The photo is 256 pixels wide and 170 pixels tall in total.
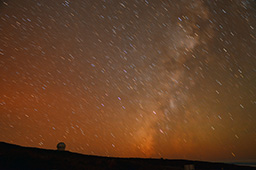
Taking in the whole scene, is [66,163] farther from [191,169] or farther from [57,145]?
[191,169]

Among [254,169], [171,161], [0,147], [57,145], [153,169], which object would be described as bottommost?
[57,145]

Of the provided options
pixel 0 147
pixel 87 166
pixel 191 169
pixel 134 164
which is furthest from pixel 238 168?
pixel 0 147

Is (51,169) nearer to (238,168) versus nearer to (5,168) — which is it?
(5,168)

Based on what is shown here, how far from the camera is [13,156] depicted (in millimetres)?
13703

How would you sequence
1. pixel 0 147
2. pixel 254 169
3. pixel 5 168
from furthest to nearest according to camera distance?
pixel 254 169, pixel 0 147, pixel 5 168

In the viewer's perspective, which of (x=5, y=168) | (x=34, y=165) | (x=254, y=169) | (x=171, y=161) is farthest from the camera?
(x=171, y=161)

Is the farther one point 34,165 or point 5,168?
point 34,165

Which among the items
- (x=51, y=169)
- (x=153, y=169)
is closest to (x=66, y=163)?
(x=51, y=169)

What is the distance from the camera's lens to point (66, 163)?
566 inches

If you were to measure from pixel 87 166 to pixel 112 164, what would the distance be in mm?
2191

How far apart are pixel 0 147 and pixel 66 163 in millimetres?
6264

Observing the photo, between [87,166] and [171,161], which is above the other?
[87,166]

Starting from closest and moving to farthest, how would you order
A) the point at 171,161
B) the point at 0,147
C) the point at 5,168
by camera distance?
the point at 5,168
the point at 0,147
the point at 171,161

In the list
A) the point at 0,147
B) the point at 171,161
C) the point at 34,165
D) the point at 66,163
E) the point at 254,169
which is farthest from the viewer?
the point at 171,161
